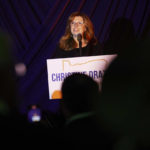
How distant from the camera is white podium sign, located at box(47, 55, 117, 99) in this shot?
262 centimetres

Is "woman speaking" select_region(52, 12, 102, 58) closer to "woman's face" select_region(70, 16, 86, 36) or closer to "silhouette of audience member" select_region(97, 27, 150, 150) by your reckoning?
"woman's face" select_region(70, 16, 86, 36)

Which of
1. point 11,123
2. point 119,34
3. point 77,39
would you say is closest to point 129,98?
point 11,123

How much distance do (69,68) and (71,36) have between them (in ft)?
1.56

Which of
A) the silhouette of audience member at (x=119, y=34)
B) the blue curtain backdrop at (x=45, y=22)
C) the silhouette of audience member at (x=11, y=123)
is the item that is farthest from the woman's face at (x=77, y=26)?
the silhouette of audience member at (x=11, y=123)

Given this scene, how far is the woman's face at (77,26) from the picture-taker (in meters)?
2.83

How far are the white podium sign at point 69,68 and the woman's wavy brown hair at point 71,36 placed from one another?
0.87 feet

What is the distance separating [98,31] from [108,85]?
249cm

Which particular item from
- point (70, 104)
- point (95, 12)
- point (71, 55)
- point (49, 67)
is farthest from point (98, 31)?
point (70, 104)

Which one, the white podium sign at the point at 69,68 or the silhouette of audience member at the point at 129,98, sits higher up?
the white podium sign at the point at 69,68

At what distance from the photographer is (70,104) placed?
755 mm

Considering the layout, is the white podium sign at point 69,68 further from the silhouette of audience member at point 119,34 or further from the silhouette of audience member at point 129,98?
the silhouette of audience member at point 129,98

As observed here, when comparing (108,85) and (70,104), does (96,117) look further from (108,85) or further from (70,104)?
(70,104)

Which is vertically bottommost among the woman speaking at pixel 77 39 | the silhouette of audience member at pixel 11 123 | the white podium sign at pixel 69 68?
the silhouette of audience member at pixel 11 123

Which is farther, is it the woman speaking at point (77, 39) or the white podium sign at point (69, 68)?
the woman speaking at point (77, 39)
